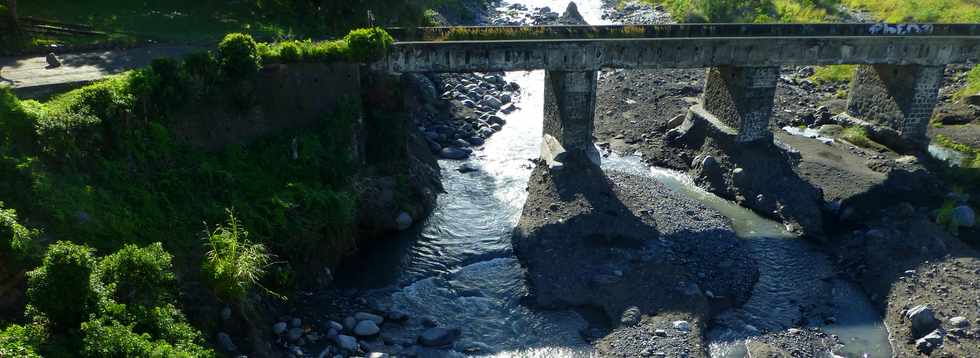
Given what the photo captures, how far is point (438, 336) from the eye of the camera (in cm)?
2202

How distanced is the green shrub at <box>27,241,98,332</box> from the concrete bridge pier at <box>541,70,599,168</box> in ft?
70.6

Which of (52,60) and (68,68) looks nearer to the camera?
(52,60)

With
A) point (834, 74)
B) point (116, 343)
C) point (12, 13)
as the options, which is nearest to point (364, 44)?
point (12, 13)

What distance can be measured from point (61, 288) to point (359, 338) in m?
9.78

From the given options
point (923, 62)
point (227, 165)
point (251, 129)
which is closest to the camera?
point (227, 165)

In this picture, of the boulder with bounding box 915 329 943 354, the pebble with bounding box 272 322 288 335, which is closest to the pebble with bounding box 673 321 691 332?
→ the boulder with bounding box 915 329 943 354

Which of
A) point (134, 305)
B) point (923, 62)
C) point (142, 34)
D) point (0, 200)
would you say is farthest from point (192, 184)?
point (923, 62)

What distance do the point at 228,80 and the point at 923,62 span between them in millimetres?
33856

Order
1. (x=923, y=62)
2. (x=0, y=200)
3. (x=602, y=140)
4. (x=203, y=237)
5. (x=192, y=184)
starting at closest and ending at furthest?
(x=0, y=200), (x=203, y=237), (x=192, y=184), (x=923, y=62), (x=602, y=140)

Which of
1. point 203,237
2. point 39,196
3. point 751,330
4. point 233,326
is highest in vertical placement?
point 39,196

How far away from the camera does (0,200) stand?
54.9 ft

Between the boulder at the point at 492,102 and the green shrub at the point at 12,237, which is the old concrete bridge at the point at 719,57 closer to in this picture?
the boulder at the point at 492,102

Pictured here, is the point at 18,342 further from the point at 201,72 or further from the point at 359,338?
the point at 201,72

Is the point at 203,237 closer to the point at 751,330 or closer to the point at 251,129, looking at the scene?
the point at 251,129
